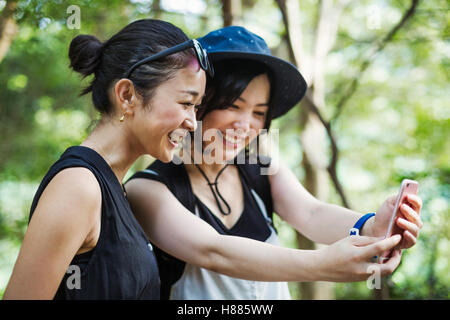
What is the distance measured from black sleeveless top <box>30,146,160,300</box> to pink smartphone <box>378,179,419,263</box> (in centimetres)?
79

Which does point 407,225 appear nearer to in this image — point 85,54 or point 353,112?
point 85,54

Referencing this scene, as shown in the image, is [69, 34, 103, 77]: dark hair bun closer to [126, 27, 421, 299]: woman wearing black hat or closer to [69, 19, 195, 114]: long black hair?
[69, 19, 195, 114]: long black hair

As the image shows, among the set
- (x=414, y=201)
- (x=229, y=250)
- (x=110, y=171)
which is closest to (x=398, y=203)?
(x=414, y=201)

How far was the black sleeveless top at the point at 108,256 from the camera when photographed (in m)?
1.30

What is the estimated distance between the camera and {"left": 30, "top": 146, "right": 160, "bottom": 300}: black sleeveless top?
1.30 meters

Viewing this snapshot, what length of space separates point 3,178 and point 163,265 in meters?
5.37

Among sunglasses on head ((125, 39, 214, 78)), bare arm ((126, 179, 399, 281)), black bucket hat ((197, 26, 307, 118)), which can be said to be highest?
black bucket hat ((197, 26, 307, 118))

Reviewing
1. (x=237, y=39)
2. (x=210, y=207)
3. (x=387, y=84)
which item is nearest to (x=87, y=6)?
(x=237, y=39)

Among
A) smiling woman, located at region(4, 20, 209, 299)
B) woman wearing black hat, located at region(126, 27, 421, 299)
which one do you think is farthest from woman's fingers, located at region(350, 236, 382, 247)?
smiling woman, located at region(4, 20, 209, 299)

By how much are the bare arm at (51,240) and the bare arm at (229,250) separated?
46 cm

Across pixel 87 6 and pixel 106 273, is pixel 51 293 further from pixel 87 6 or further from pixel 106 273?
pixel 87 6

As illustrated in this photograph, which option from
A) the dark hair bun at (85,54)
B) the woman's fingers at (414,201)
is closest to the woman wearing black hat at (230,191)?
the woman's fingers at (414,201)

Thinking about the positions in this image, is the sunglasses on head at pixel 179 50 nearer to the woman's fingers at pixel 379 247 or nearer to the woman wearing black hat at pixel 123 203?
the woman wearing black hat at pixel 123 203

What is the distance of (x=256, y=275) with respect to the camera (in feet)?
4.92
